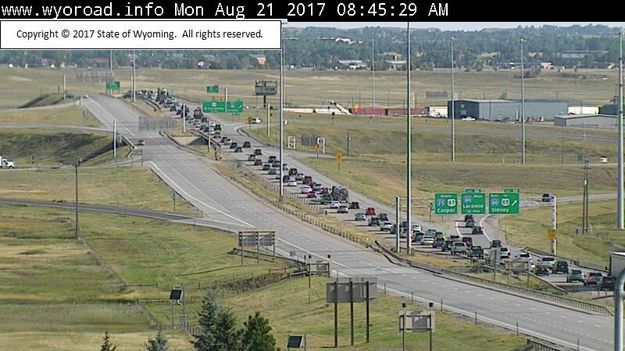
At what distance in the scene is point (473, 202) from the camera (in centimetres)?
9475

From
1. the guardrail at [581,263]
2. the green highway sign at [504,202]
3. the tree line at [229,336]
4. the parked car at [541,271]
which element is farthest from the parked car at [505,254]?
the tree line at [229,336]

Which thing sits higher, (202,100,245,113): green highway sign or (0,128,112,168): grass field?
(202,100,245,113): green highway sign

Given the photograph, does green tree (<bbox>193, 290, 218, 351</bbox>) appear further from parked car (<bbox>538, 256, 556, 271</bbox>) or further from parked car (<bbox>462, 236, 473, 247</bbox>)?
parked car (<bbox>462, 236, 473, 247</bbox>)

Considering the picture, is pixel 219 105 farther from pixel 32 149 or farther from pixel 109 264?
pixel 109 264

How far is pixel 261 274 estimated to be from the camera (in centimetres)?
8594

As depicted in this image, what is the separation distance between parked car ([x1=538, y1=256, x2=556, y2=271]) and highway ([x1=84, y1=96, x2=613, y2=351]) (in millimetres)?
8299

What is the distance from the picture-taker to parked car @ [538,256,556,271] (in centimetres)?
8689

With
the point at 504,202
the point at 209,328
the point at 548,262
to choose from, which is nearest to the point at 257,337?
the point at 209,328

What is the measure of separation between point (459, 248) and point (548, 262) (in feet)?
27.7

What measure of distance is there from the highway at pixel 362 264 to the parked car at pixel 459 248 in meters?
5.99

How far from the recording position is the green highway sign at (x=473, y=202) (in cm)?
9450

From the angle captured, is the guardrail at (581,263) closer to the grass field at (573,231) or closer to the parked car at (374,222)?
the grass field at (573,231)

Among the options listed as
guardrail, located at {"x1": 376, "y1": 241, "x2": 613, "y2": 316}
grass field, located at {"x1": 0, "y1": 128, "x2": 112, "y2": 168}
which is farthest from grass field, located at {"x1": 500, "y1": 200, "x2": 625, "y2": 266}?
grass field, located at {"x1": 0, "y1": 128, "x2": 112, "y2": 168}

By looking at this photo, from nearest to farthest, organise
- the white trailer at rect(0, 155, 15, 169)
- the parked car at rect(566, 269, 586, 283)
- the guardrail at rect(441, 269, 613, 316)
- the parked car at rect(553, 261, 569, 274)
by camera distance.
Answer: the guardrail at rect(441, 269, 613, 316) → the parked car at rect(566, 269, 586, 283) → the parked car at rect(553, 261, 569, 274) → the white trailer at rect(0, 155, 15, 169)
